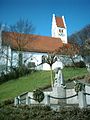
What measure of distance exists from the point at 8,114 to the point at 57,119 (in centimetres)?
359

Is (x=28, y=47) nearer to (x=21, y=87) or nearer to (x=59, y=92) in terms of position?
(x=21, y=87)

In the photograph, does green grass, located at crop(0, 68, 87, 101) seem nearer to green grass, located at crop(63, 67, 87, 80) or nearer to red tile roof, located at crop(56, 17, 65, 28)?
green grass, located at crop(63, 67, 87, 80)

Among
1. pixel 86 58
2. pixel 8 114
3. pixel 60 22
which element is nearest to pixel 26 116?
pixel 8 114

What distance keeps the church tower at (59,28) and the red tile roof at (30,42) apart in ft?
28.5

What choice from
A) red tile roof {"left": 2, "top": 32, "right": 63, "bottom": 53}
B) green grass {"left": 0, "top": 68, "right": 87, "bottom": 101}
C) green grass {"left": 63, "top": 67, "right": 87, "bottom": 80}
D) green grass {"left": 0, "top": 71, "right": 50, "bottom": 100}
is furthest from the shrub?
red tile roof {"left": 2, "top": 32, "right": 63, "bottom": 53}

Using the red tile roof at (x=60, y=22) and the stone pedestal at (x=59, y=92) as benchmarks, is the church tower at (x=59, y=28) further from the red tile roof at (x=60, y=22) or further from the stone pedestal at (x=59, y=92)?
the stone pedestal at (x=59, y=92)

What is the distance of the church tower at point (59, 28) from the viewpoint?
2875 inches

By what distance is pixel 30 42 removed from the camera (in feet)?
193

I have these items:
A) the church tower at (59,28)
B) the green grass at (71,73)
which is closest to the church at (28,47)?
the green grass at (71,73)

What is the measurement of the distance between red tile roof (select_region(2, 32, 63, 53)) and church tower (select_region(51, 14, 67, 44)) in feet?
28.5

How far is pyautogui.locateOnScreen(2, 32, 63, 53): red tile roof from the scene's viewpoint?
175 feet

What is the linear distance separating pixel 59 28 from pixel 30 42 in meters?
19.9

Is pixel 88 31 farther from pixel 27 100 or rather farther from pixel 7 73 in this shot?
pixel 27 100

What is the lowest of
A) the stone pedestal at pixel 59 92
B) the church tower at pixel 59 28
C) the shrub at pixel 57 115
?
the shrub at pixel 57 115
